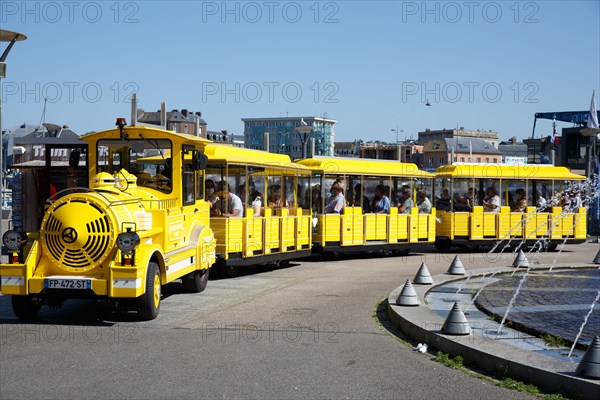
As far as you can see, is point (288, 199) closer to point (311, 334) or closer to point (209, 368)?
point (311, 334)

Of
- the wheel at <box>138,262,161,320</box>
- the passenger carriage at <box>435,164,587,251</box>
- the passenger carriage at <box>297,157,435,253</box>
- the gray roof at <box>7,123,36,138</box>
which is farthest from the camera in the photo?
the gray roof at <box>7,123,36,138</box>

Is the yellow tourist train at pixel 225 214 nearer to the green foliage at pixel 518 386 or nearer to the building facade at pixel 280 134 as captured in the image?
the green foliage at pixel 518 386

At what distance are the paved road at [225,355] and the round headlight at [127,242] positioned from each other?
1.08 m

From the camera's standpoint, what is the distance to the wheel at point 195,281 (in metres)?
14.0

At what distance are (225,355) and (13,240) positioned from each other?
395 centimetres

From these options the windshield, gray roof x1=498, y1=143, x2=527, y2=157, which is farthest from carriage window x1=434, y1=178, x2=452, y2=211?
gray roof x1=498, y1=143, x2=527, y2=157

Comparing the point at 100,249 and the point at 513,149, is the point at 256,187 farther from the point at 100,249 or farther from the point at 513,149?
the point at 513,149

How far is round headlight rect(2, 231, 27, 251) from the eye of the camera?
1075cm

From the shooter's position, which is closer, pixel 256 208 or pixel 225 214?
pixel 225 214

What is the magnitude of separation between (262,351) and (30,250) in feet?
12.7

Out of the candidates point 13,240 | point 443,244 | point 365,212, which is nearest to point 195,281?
point 13,240

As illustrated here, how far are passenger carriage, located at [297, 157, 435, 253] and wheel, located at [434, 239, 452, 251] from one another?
1399mm

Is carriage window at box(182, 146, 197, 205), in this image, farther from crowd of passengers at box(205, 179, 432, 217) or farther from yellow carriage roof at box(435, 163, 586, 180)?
yellow carriage roof at box(435, 163, 586, 180)

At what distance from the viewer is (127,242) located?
1030 cm
